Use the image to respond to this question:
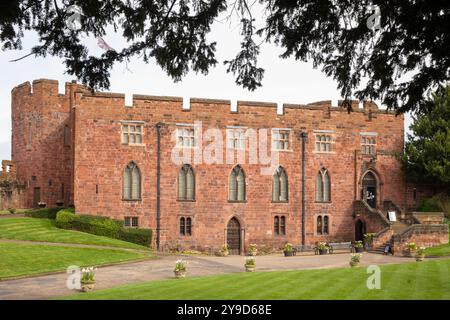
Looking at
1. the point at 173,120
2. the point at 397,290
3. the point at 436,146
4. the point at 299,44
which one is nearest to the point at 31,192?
the point at 173,120

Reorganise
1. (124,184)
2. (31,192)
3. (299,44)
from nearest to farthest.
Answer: (299,44) < (124,184) < (31,192)

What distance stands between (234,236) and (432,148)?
15412mm

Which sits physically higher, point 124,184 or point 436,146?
point 436,146

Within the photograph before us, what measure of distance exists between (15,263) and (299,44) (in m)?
18.3

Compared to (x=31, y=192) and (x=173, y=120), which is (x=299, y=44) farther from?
(x=31, y=192)

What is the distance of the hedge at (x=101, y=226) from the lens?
118 feet

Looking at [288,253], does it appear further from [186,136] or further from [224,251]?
[186,136]

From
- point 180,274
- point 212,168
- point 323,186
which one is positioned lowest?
point 180,274

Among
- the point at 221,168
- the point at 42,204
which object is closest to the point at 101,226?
the point at 42,204

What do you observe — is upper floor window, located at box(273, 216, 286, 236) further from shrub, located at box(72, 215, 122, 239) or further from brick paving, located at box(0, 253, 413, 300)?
shrub, located at box(72, 215, 122, 239)

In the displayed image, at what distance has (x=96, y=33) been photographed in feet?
38.3

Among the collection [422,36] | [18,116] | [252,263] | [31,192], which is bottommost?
[252,263]

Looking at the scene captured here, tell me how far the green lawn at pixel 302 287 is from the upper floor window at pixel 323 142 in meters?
20.1

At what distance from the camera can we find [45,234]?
3312 cm
